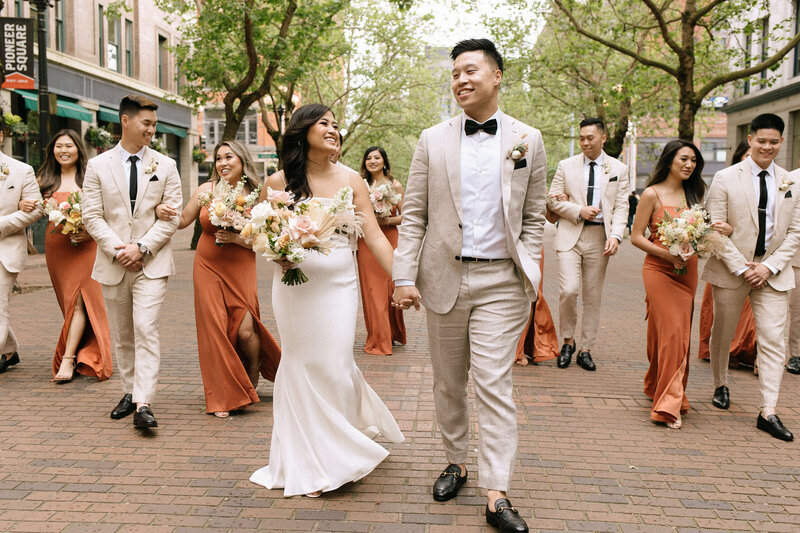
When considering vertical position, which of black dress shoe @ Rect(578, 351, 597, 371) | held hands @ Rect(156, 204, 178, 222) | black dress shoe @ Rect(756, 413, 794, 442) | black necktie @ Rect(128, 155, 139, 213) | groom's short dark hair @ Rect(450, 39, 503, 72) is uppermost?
groom's short dark hair @ Rect(450, 39, 503, 72)

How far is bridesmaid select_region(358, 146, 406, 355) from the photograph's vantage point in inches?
345

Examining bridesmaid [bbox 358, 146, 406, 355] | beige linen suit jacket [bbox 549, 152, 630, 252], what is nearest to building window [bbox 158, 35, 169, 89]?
bridesmaid [bbox 358, 146, 406, 355]

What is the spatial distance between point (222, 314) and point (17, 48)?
1439 centimetres

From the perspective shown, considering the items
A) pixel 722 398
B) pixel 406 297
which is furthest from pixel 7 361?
pixel 722 398

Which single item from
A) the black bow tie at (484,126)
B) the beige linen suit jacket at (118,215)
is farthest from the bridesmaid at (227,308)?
the black bow tie at (484,126)

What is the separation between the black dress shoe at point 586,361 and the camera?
8.01 metres

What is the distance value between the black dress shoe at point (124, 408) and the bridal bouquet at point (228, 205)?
1.47 m

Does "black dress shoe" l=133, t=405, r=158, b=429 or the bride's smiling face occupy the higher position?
the bride's smiling face

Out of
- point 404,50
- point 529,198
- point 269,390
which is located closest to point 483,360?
point 529,198

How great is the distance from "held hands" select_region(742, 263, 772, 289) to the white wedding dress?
3303mm

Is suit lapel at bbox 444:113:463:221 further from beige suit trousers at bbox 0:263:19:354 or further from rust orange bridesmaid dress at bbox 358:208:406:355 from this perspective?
beige suit trousers at bbox 0:263:19:354

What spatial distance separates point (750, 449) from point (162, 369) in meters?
5.55

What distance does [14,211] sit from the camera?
7.48 metres

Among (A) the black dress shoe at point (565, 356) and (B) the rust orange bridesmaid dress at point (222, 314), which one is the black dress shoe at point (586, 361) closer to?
(A) the black dress shoe at point (565, 356)
